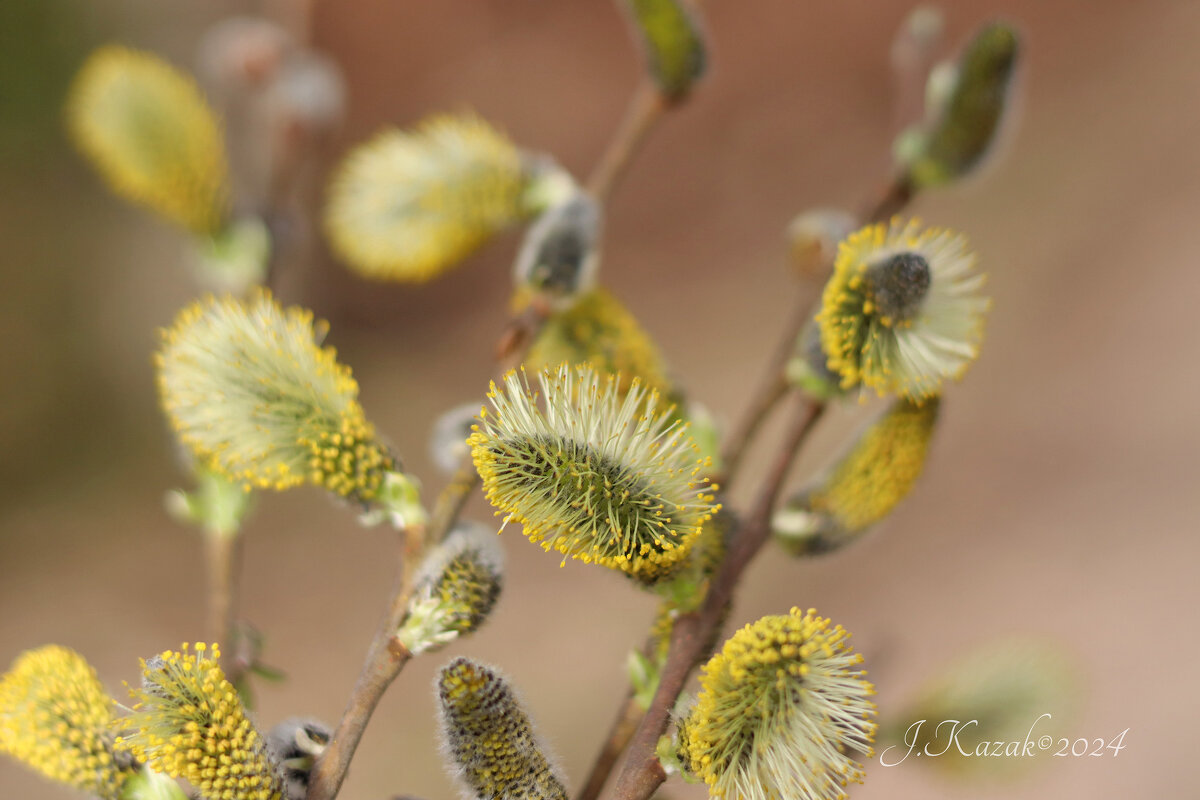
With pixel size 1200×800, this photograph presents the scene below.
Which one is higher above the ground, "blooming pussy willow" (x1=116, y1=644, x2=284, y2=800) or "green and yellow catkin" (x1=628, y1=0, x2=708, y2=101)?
"green and yellow catkin" (x1=628, y1=0, x2=708, y2=101)

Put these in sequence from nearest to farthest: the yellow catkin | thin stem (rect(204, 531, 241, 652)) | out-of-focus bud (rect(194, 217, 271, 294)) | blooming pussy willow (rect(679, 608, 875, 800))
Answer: blooming pussy willow (rect(679, 608, 875, 800))
the yellow catkin
thin stem (rect(204, 531, 241, 652))
out-of-focus bud (rect(194, 217, 271, 294))

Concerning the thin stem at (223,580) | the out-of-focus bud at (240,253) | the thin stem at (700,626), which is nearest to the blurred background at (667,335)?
the out-of-focus bud at (240,253)

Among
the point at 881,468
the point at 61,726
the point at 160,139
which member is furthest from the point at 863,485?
the point at 160,139

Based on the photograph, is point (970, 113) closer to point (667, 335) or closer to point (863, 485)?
point (863, 485)

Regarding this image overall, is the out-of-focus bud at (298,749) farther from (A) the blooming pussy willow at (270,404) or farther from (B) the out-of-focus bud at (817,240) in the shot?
(B) the out-of-focus bud at (817,240)

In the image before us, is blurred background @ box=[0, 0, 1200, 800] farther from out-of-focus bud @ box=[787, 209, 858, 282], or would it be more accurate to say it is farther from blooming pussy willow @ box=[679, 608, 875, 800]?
blooming pussy willow @ box=[679, 608, 875, 800]

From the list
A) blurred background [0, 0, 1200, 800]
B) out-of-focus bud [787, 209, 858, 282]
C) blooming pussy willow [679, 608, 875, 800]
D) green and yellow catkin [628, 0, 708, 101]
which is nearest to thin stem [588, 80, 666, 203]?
green and yellow catkin [628, 0, 708, 101]

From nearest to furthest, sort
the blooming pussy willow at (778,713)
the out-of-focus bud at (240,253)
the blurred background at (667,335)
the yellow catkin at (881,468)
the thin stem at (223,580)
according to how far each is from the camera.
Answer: the blooming pussy willow at (778,713), the yellow catkin at (881,468), the thin stem at (223,580), the out-of-focus bud at (240,253), the blurred background at (667,335)
